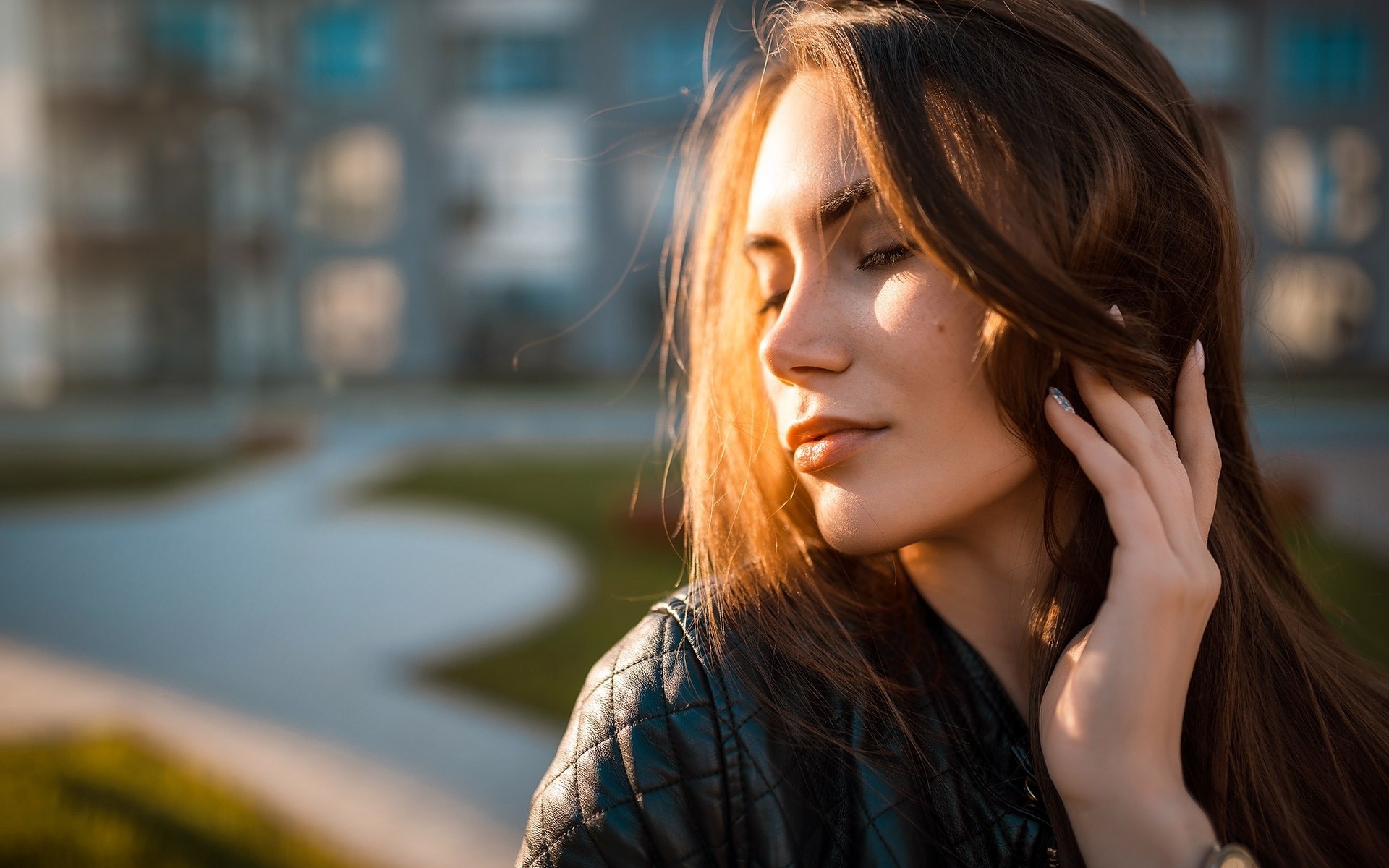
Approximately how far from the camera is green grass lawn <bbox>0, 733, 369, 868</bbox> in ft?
11.4

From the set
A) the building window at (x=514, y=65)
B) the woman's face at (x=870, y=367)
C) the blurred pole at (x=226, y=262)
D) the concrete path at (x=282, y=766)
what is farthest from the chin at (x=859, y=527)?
the building window at (x=514, y=65)

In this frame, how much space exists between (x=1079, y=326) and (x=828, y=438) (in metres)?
0.36

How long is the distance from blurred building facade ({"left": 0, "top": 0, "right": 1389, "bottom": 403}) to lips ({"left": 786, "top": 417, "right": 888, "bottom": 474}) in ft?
81.2

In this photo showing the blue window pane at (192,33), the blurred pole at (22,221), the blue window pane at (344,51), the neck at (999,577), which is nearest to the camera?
the neck at (999,577)

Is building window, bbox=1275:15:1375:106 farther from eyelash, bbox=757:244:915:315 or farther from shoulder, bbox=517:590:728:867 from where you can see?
shoulder, bbox=517:590:728:867

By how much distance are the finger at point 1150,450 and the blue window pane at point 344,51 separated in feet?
96.3

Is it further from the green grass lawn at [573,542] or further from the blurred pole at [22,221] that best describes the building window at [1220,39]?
the blurred pole at [22,221]

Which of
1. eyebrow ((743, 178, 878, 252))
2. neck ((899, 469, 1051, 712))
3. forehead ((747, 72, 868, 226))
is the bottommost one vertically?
neck ((899, 469, 1051, 712))

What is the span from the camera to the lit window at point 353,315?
27953 mm

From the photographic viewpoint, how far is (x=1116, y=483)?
4.39ft

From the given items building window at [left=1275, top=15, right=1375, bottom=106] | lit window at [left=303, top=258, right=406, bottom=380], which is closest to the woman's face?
lit window at [left=303, top=258, right=406, bottom=380]

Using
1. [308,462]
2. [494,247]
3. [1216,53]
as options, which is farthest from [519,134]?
[1216,53]

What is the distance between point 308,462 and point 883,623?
13.7m

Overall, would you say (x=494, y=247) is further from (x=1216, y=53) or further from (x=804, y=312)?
(x=804, y=312)
